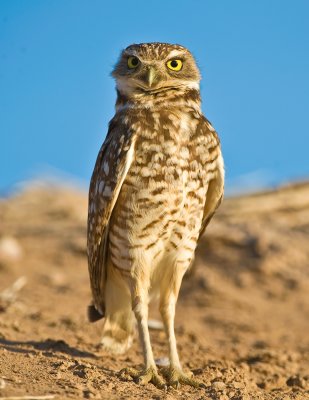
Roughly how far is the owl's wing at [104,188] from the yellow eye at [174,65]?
629 mm

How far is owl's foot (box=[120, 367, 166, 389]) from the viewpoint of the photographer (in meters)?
5.24

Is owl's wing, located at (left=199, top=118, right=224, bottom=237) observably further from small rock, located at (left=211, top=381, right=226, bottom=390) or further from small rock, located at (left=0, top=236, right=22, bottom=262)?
small rock, located at (left=0, top=236, right=22, bottom=262)

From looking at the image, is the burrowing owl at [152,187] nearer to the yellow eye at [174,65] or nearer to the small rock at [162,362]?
the yellow eye at [174,65]

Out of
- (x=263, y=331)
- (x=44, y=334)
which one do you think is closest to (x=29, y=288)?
(x=44, y=334)

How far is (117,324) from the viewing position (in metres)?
6.29

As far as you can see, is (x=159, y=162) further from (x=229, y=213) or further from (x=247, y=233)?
(x=229, y=213)

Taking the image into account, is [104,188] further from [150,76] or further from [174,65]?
[174,65]

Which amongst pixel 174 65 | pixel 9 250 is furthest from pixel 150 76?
pixel 9 250

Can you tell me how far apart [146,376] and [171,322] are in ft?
2.05

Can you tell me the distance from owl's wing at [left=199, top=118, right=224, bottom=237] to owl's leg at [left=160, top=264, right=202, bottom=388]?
61 cm

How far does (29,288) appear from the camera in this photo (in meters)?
9.23

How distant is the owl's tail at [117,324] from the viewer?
6.16m

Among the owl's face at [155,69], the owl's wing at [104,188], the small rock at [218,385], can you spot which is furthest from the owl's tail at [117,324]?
the owl's face at [155,69]

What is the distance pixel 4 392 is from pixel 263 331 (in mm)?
4635
